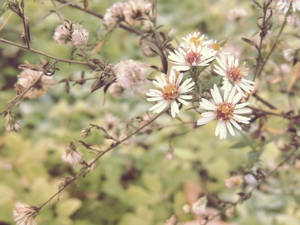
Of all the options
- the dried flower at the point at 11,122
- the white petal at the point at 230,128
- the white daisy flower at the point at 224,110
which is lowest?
the white petal at the point at 230,128

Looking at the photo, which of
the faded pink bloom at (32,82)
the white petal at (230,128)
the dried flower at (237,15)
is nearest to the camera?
the white petal at (230,128)

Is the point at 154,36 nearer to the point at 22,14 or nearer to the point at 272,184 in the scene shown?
the point at 22,14

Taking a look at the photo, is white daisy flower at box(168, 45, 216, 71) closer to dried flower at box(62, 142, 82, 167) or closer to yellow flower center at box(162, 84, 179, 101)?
yellow flower center at box(162, 84, 179, 101)

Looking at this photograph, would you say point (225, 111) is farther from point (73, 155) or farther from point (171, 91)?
point (73, 155)

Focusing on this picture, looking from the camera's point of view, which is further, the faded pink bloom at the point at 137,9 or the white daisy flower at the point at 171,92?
the faded pink bloom at the point at 137,9

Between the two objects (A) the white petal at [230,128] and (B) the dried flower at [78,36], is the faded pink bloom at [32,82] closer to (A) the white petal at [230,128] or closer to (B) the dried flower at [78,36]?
(B) the dried flower at [78,36]

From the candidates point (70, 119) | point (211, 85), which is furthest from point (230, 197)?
point (211, 85)

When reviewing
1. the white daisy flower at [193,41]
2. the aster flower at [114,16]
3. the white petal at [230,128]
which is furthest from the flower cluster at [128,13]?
the white petal at [230,128]
